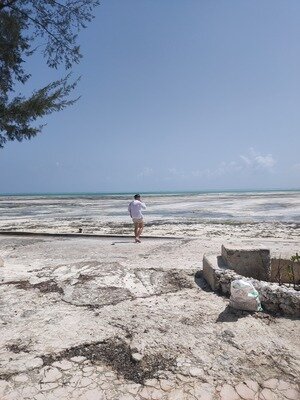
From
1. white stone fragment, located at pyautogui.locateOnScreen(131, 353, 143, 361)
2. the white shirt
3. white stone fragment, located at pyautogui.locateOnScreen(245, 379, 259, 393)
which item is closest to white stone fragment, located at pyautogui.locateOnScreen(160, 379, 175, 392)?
white stone fragment, located at pyautogui.locateOnScreen(131, 353, 143, 361)

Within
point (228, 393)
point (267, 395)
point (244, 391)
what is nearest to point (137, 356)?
point (228, 393)

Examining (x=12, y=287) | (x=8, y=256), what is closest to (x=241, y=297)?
(x=12, y=287)

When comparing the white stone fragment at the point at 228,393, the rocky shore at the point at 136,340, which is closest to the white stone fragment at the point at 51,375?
the rocky shore at the point at 136,340

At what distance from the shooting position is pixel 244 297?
14.1 ft

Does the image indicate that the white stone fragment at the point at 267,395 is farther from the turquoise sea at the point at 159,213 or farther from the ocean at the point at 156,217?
the turquoise sea at the point at 159,213

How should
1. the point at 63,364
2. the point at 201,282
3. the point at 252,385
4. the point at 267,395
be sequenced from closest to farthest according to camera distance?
the point at 267,395 < the point at 252,385 < the point at 63,364 < the point at 201,282

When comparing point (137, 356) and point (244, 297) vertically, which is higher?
point (244, 297)

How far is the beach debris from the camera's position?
4.28 m

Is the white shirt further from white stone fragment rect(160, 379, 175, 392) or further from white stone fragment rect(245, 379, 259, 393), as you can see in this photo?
white stone fragment rect(245, 379, 259, 393)

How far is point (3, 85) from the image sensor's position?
627 cm

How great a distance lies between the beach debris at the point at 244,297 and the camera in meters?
4.28

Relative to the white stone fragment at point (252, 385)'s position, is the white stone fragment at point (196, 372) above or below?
above

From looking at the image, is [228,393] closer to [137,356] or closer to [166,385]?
[166,385]

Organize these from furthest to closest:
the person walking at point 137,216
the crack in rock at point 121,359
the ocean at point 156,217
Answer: the ocean at point 156,217 < the person walking at point 137,216 < the crack in rock at point 121,359
